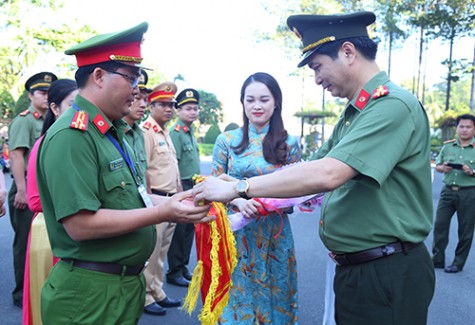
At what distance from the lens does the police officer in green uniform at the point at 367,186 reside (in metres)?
1.78

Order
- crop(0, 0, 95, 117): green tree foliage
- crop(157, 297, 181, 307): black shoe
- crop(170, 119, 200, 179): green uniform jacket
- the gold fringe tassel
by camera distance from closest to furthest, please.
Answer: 1. the gold fringe tassel
2. crop(157, 297, 181, 307): black shoe
3. crop(170, 119, 200, 179): green uniform jacket
4. crop(0, 0, 95, 117): green tree foliage

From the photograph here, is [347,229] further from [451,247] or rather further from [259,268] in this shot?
[451,247]

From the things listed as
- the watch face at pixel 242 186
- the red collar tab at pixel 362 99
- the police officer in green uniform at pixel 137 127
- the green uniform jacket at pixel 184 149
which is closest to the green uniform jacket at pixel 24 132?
the police officer in green uniform at pixel 137 127

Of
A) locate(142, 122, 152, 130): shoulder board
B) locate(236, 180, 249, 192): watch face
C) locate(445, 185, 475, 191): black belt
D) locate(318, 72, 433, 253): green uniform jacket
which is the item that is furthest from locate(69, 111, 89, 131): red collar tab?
locate(445, 185, 475, 191): black belt

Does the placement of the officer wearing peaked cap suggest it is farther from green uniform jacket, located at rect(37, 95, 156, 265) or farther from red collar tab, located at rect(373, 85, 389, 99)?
red collar tab, located at rect(373, 85, 389, 99)

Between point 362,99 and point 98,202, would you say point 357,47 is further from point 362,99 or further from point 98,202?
point 98,202

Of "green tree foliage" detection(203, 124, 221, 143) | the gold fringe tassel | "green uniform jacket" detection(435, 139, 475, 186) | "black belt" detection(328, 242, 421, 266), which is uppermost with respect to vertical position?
"black belt" detection(328, 242, 421, 266)

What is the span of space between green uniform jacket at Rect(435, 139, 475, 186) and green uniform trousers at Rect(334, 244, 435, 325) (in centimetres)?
439

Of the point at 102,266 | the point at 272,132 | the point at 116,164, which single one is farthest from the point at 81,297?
the point at 272,132

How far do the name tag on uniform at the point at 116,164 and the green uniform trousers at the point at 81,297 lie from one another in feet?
1.39

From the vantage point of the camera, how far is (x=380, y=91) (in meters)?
1.88

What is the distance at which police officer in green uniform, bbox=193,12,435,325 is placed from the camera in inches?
70.2

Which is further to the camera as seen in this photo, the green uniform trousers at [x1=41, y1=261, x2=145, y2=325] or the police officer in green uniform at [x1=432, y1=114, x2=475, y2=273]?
the police officer in green uniform at [x1=432, y1=114, x2=475, y2=273]

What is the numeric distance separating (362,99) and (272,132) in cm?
143
